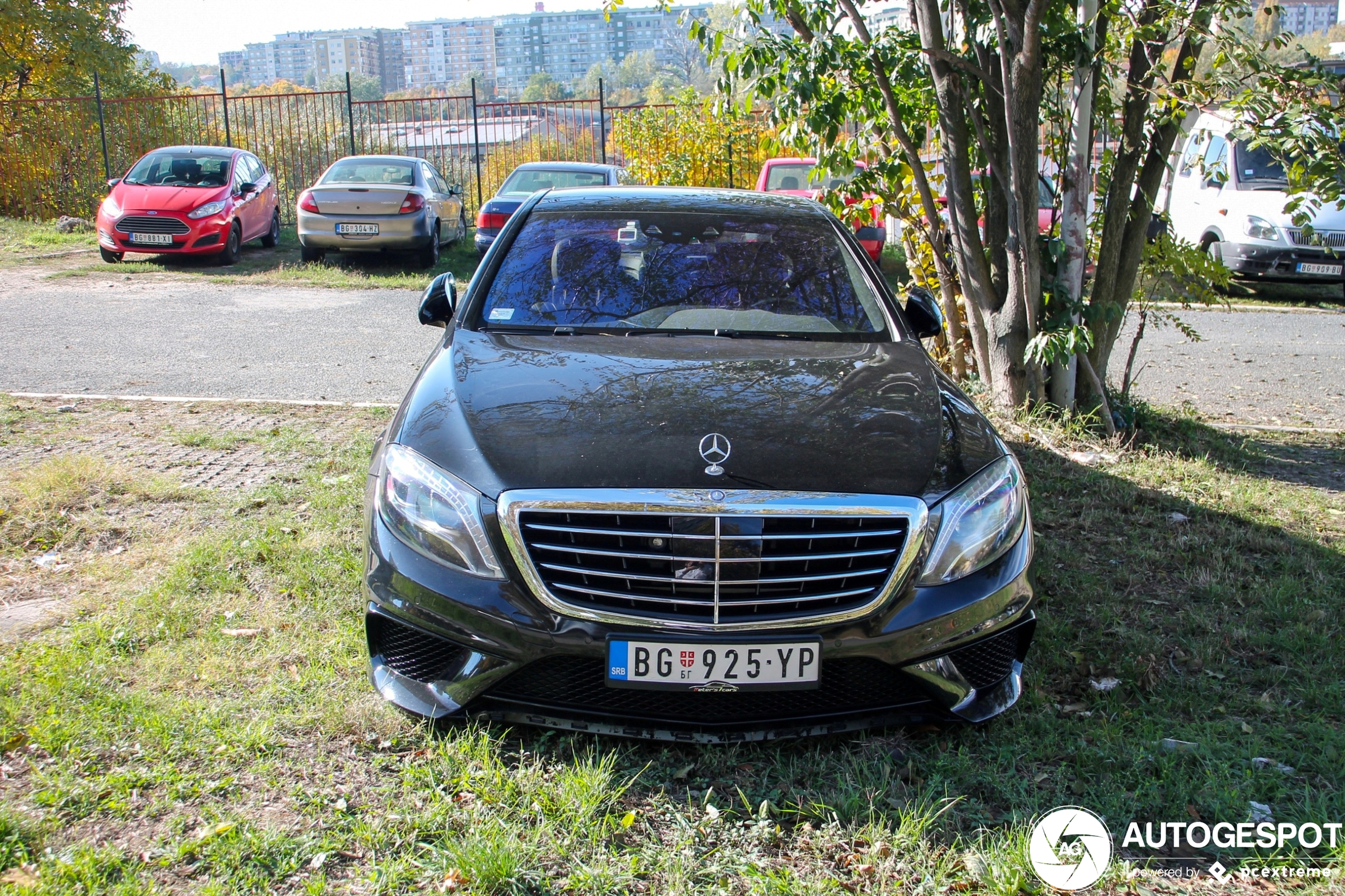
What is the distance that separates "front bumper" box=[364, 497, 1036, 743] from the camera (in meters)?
2.66

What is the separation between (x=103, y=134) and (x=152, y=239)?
7794 mm

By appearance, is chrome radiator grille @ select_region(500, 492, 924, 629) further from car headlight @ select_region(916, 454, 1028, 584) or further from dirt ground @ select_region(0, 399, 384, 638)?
dirt ground @ select_region(0, 399, 384, 638)

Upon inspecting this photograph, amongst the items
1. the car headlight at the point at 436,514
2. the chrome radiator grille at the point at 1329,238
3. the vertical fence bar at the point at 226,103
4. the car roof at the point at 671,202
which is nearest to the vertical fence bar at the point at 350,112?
the vertical fence bar at the point at 226,103

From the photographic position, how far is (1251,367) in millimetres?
8727

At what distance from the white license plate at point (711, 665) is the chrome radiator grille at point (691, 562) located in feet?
0.19

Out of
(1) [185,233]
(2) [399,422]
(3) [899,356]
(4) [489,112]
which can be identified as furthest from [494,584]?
(4) [489,112]

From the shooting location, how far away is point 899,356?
3709 millimetres

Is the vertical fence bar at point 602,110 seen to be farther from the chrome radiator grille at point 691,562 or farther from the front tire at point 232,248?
the chrome radiator grille at point 691,562

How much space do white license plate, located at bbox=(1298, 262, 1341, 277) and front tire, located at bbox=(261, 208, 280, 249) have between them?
13.7m

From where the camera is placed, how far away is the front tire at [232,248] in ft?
46.2

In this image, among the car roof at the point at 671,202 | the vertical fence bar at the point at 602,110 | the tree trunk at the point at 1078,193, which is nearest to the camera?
the car roof at the point at 671,202

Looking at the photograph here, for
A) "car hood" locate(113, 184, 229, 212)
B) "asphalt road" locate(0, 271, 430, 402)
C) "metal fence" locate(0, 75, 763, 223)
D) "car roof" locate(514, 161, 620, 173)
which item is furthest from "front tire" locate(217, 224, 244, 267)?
"metal fence" locate(0, 75, 763, 223)

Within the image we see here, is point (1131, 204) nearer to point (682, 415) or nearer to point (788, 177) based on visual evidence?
point (682, 415)

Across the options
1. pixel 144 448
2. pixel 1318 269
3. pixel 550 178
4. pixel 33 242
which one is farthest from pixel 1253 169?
pixel 33 242
